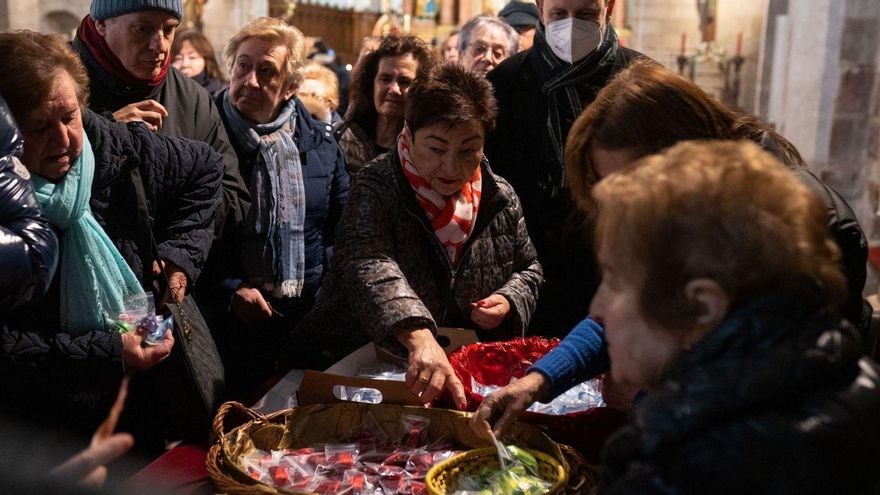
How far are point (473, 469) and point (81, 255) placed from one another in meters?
1.08

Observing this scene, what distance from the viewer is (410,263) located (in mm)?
2514

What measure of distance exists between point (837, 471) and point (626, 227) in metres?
0.38

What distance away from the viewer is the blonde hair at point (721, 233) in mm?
1095

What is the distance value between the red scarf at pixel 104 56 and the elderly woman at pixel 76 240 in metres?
0.60

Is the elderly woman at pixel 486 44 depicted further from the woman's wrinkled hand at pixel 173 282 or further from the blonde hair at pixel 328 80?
A: the woman's wrinkled hand at pixel 173 282

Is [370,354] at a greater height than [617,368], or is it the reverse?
[617,368]

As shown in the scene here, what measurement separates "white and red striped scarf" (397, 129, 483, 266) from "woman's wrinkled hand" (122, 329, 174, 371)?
79cm

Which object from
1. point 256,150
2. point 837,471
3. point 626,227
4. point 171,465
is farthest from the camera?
point 256,150

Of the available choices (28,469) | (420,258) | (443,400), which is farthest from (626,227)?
(420,258)

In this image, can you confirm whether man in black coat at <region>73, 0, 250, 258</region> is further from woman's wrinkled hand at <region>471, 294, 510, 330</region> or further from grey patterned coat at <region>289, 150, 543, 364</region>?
woman's wrinkled hand at <region>471, 294, 510, 330</region>

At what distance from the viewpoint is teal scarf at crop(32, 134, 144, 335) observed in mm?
2086

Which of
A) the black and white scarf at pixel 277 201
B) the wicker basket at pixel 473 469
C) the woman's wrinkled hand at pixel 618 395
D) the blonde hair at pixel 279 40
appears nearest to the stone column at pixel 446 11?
the blonde hair at pixel 279 40

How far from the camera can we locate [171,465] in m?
1.94

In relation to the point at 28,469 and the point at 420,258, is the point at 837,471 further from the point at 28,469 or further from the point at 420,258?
the point at 420,258
